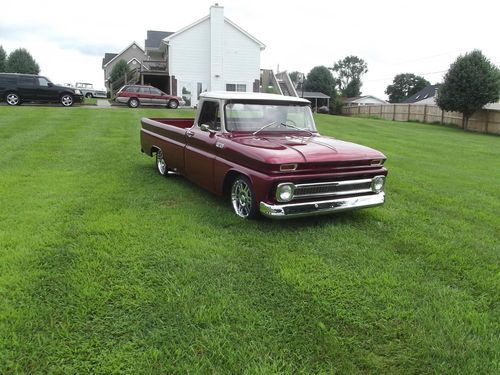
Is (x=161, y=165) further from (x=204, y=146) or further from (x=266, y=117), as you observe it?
(x=266, y=117)

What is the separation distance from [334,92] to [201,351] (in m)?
A: 71.9

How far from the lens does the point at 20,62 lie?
57.2 metres

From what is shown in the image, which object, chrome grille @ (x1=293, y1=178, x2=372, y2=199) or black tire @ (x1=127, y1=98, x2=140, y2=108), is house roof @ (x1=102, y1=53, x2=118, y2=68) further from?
chrome grille @ (x1=293, y1=178, x2=372, y2=199)

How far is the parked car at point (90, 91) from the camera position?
4656 centimetres

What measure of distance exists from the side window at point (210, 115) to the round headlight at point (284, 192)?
1.71 meters

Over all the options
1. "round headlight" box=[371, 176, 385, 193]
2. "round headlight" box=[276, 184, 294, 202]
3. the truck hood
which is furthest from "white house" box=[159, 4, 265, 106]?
"round headlight" box=[276, 184, 294, 202]

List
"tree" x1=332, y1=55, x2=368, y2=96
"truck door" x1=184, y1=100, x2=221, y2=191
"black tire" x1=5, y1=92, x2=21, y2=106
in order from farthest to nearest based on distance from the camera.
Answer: "tree" x1=332, y1=55, x2=368, y2=96 → "black tire" x1=5, y1=92, x2=21, y2=106 → "truck door" x1=184, y1=100, x2=221, y2=191

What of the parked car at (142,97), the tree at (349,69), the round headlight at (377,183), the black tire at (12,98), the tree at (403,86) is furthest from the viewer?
the tree at (349,69)

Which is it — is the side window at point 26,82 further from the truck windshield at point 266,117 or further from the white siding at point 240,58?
the truck windshield at point 266,117

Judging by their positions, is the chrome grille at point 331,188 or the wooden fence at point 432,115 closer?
the chrome grille at point 331,188

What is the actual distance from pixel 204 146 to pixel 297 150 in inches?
64.2

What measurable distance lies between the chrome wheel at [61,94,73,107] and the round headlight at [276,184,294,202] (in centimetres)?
2233

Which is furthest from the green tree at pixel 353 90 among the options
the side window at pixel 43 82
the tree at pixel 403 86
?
the side window at pixel 43 82

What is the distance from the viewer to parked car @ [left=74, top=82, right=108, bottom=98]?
4656 cm
